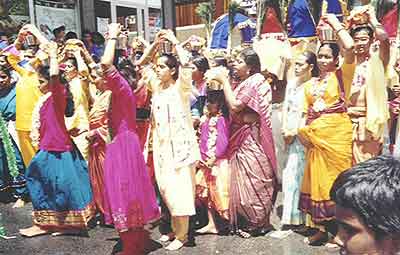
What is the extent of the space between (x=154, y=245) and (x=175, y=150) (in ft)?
2.47

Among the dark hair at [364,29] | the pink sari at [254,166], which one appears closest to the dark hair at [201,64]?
the pink sari at [254,166]

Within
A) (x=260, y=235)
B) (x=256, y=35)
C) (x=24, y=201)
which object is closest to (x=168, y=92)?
(x=260, y=235)

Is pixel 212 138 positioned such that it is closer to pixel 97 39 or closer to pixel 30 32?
pixel 30 32

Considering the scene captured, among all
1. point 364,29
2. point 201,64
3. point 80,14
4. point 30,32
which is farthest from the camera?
point 80,14

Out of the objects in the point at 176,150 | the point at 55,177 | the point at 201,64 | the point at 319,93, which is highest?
the point at 201,64

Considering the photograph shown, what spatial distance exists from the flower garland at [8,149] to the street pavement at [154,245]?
100 cm

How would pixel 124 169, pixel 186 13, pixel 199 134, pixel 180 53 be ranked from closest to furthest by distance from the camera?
1. pixel 124 169
2. pixel 180 53
3. pixel 199 134
4. pixel 186 13

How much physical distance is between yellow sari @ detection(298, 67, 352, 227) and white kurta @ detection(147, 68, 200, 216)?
0.88 metres

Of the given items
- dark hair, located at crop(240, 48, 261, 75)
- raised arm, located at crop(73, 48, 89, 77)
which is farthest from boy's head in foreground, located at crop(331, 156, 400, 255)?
raised arm, located at crop(73, 48, 89, 77)

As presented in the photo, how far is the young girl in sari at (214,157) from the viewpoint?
14.6 feet

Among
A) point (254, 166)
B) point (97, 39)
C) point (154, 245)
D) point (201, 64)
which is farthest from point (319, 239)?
point (97, 39)

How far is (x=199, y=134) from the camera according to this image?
4637mm

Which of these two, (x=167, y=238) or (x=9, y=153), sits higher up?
(x=9, y=153)

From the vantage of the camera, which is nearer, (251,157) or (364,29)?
(364,29)
